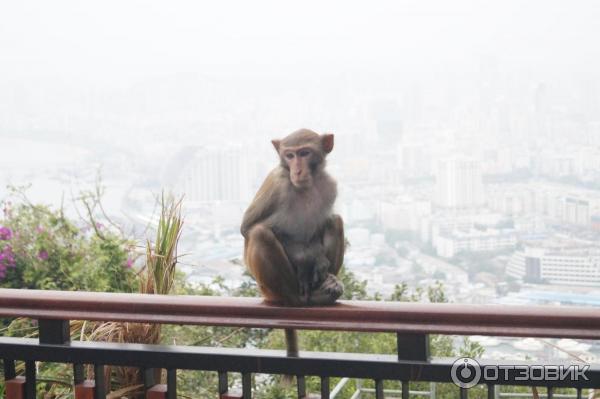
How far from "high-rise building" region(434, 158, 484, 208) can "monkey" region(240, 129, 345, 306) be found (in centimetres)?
878

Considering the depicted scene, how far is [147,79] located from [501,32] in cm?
780

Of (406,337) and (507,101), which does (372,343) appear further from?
(507,101)

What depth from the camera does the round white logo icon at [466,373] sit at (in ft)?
6.23

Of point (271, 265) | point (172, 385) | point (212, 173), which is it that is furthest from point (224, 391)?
point (212, 173)

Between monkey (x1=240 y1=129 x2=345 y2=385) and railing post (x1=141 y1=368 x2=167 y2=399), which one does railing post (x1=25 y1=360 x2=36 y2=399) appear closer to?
railing post (x1=141 y1=368 x2=167 y2=399)

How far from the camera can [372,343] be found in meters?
7.83

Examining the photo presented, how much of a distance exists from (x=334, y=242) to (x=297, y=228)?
164mm

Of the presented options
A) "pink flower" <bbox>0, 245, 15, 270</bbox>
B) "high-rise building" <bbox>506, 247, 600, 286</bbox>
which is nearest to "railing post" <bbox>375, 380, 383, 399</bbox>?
"pink flower" <bbox>0, 245, 15, 270</bbox>

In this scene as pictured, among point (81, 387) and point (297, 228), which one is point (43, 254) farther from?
point (81, 387)

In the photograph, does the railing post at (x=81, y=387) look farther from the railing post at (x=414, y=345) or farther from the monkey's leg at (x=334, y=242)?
the monkey's leg at (x=334, y=242)

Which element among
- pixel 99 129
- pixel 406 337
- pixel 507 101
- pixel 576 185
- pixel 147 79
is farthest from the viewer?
pixel 147 79

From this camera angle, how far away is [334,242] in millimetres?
3172

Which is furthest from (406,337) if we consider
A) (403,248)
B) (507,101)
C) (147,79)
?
(147,79)

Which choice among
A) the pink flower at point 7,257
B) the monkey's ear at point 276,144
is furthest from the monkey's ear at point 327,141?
the pink flower at point 7,257
